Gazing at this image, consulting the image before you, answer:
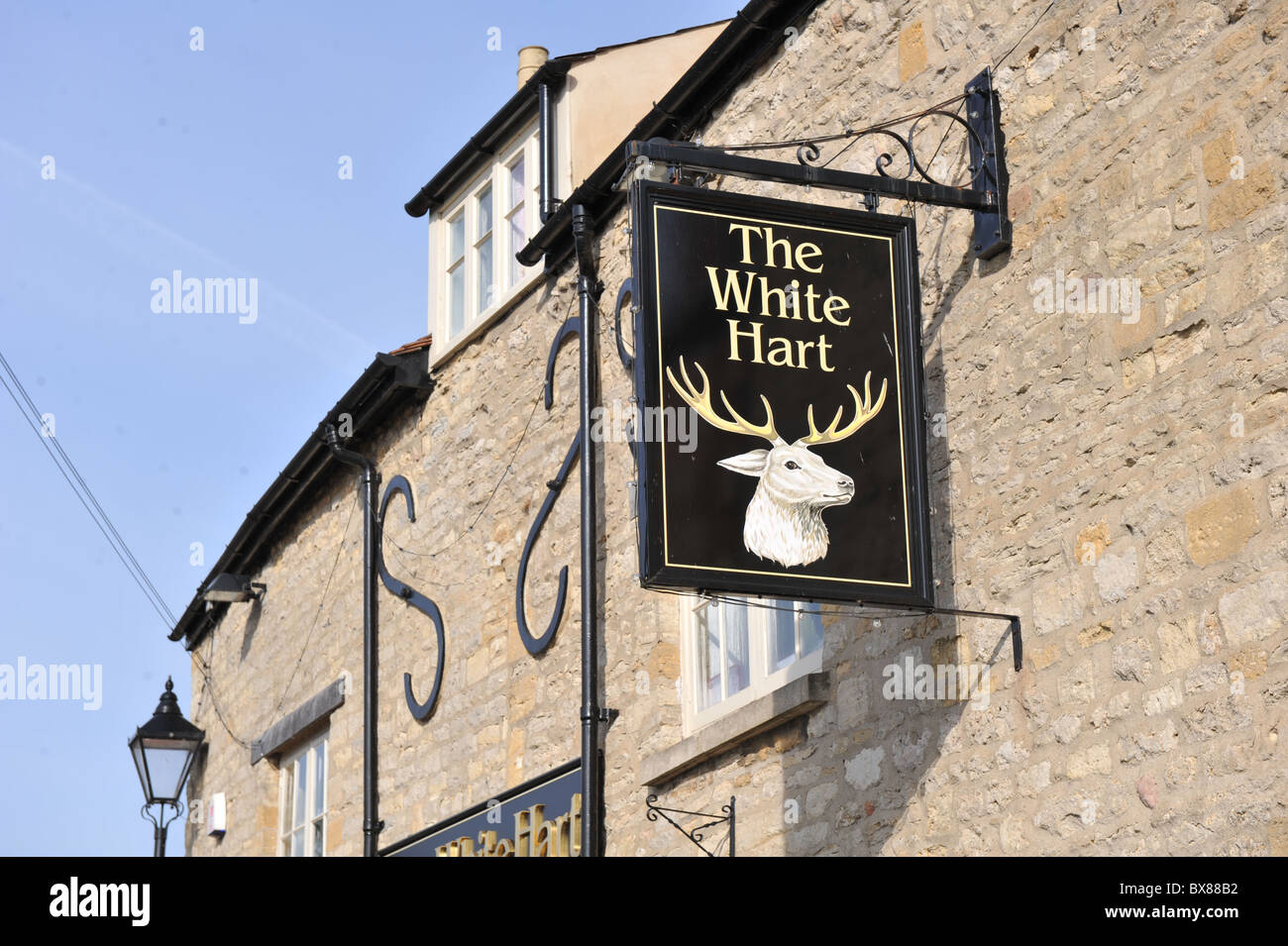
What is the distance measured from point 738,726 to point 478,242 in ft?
17.5

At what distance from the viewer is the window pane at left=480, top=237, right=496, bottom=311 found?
40.3 ft

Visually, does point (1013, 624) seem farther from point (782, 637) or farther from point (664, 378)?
point (782, 637)

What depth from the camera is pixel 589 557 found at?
Answer: 32.7 feet

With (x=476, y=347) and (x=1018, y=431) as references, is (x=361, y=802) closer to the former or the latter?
(x=476, y=347)

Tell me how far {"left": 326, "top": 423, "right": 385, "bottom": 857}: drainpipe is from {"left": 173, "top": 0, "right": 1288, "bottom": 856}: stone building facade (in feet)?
8.76

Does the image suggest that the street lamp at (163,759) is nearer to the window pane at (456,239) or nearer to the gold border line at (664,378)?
the window pane at (456,239)

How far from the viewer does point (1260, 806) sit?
5727 mm

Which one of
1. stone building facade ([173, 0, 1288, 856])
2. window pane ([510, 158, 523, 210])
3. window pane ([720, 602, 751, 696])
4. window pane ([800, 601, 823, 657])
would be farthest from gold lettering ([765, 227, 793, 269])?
window pane ([510, 158, 523, 210])

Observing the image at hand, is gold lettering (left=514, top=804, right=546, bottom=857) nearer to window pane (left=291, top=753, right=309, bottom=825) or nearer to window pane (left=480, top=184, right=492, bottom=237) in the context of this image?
window pane (left=480, top=184, right=492, bottom=237)

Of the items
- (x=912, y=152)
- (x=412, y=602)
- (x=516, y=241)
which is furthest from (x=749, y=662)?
(x=516, y=241)

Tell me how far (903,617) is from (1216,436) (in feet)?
5.72
